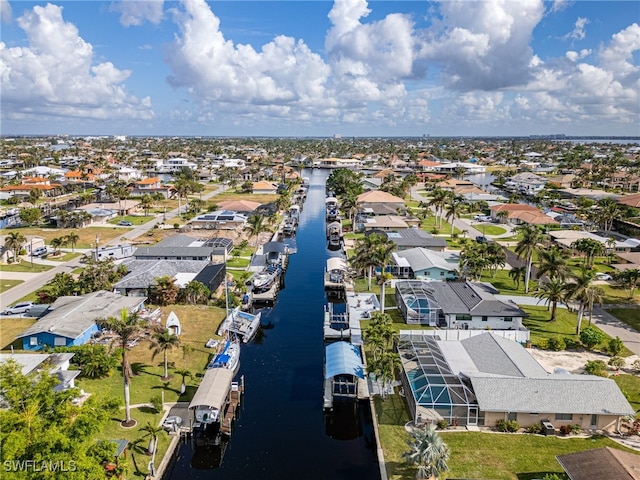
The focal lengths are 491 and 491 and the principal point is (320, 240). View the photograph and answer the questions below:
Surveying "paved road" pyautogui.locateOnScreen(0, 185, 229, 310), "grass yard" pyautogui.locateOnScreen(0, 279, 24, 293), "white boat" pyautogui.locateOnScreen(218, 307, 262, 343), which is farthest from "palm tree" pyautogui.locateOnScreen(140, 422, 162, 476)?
"grass yard" pyautogui.locateOnScreen(0, 279, 24, 293)

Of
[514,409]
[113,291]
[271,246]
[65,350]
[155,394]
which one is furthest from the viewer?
[271,246]

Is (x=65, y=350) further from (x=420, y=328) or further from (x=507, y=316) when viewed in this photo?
(x=507, y=316)

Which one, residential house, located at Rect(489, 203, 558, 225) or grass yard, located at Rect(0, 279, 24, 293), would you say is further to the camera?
residential house, located at Rect(489, 203, 558, 225)

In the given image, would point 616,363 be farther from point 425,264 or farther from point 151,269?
point 151,269

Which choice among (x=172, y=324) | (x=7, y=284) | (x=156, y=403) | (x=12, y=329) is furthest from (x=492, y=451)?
(x=7, y=284)

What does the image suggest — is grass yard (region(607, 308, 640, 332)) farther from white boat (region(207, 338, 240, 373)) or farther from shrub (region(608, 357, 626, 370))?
white boat (region(207, 338, 240, 373))

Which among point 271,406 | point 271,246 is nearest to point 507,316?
point 271,406
